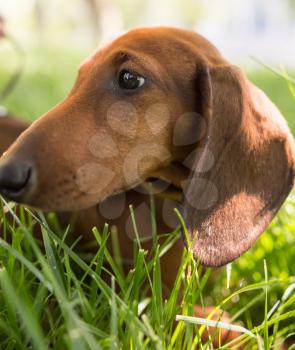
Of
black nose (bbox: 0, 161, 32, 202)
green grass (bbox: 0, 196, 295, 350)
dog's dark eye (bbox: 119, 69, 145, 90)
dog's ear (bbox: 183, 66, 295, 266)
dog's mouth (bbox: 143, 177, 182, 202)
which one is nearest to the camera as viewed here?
green grass (bbox: 0, 196, 295, 350)

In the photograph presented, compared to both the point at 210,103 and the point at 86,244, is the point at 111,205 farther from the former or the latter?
the point at 210,103

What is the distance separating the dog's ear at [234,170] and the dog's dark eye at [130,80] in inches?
8.3

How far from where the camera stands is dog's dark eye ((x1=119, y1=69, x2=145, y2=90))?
1.91m

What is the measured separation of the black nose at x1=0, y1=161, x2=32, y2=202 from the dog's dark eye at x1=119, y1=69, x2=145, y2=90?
45 centimetres

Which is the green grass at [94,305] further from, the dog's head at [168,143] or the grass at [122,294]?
the dog's head at [168,143]

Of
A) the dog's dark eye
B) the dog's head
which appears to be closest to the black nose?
the dog's head

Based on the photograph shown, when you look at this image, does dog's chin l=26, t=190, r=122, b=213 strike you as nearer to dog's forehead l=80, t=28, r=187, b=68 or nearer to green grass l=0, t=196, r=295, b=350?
green grass l=0, t=196, r=295, b=350

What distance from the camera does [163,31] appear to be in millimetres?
2076

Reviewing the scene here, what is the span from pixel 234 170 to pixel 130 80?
16.6 inches

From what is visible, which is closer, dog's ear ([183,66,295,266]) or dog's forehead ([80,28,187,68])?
dog's ear ([183,66,295,266])

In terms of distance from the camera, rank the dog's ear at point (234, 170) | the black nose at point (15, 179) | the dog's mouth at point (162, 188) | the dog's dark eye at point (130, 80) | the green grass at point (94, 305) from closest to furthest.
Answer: the green grass at point (94, 305) → the black nose at point (15, 179) → the dog's ear at point (234, 170) → the dog's dark eye at point (130, 80) → the dog's mouth at point (162, 188)

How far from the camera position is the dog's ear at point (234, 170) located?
1.78 m


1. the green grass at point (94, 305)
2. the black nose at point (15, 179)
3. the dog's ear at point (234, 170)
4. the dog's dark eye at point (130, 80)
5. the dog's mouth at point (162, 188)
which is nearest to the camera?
the green grass at point (94, 305)

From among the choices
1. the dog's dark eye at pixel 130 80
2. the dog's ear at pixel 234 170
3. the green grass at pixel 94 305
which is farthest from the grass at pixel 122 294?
the dog's dark eye at pixel 130 80
